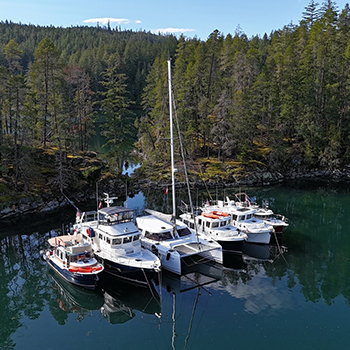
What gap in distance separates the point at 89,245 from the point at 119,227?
98.8 inches

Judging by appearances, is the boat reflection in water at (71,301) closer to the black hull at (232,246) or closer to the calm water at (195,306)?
the calm water at (195,306)

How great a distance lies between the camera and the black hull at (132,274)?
2383cm

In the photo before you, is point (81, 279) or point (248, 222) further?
point (248, 222)

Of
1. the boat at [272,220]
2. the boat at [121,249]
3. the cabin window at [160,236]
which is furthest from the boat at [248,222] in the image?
the boat at [121,249]

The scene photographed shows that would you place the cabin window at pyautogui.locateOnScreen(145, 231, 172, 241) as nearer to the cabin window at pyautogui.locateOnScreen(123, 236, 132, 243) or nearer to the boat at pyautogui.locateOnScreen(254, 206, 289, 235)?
the cabin window at pyautogui.locateOnScreen(123, 236, 132, 243)

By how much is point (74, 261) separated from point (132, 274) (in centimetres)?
419

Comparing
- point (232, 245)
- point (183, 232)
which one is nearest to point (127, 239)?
point (183, 232)

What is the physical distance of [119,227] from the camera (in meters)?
25.8

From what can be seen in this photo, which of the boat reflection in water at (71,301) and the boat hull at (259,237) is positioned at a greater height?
the boat hull at (259,237)

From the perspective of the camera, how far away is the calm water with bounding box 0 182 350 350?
62.0ft

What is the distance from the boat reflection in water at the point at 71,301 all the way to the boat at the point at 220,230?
9817mm

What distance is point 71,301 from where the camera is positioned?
2302cm

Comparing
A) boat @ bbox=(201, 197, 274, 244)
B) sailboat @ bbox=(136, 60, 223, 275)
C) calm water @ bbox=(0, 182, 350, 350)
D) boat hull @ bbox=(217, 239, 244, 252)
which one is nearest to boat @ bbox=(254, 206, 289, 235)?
boat @ bbox=(201, 197, 274, 244)

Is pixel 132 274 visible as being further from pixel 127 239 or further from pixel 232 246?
pixel 232 246
